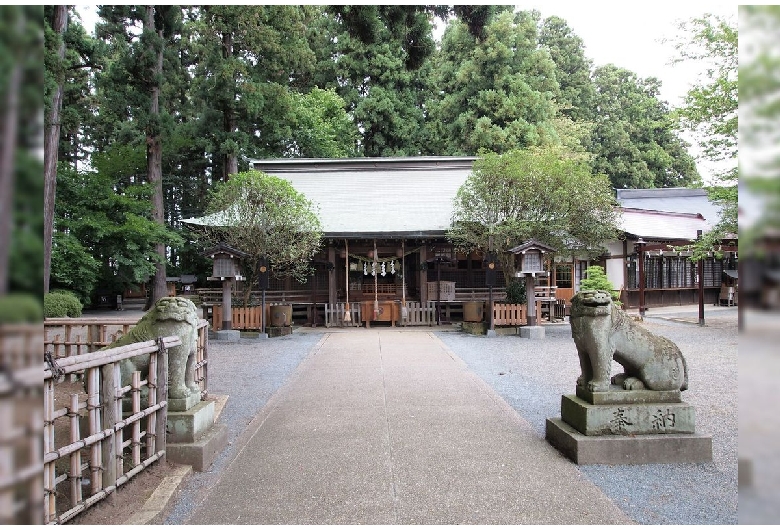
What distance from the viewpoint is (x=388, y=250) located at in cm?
1561

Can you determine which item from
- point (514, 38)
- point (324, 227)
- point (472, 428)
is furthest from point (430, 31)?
point (514, 38)

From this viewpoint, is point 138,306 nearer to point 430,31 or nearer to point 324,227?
point 324,227

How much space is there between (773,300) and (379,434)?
158 inches

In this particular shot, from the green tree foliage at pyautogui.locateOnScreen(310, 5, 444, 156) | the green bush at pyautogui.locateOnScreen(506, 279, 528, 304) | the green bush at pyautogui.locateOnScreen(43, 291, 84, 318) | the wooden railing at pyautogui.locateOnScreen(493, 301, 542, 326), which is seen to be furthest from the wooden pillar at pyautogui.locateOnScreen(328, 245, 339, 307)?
the green tree foliage at pyautogui.locateOnScreen(310, 5, 444, 156)

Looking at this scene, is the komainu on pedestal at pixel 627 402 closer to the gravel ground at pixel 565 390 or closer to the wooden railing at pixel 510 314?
the gravel ground at pixel 565 390

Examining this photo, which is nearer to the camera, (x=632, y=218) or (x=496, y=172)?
(x=496, y=172)

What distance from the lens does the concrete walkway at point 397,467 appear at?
2970mm

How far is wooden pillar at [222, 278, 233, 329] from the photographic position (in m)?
12.0

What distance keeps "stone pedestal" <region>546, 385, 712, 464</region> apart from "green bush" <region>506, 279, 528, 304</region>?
916cm

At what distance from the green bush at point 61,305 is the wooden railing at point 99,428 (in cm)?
820

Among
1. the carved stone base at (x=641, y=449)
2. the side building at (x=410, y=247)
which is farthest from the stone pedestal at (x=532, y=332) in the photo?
the carved stone base at (x=641, y=449)

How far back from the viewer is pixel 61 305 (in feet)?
36.2

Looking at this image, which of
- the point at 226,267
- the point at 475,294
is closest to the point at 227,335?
the point at 226,267

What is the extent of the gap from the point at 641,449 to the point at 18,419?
13.5 ft
